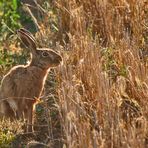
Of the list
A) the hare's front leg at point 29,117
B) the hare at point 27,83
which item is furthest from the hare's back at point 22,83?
the hare's front leg at point 29,117

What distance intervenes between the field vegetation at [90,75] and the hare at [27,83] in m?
0.12

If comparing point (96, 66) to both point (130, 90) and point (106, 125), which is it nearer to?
point (130, 90)

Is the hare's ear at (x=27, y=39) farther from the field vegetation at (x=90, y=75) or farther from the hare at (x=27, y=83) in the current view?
the field vegetation at (x=90, y=75)

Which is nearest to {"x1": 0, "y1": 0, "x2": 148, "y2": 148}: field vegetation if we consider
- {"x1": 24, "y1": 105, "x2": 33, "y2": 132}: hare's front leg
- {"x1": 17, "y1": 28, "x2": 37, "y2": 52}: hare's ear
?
{"x1": 24, "y1": 105, "x2": 33, "y2": 132}: hare's front leg

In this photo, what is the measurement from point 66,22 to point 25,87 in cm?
179

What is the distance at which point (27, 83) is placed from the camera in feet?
24.3

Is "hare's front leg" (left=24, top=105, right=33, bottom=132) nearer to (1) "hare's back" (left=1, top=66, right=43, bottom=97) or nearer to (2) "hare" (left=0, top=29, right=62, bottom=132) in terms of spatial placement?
(2) "hare" (left=0, top=29, right=62, bottom=132)

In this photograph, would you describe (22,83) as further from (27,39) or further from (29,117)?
(27,39)

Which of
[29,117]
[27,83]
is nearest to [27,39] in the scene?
[27,83]

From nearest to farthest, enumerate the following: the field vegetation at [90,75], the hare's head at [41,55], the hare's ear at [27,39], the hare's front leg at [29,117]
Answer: the field vegetation at [90,75] < the hare's front leg at [29,117] < the hare's head at [41,55] < the hare's ear at [27,39]

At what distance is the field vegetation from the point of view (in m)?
5.55

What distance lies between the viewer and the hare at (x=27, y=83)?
737 cm

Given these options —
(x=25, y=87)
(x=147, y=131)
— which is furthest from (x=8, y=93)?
(x=147, y=131)

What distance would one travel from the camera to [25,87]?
24.3 ft
